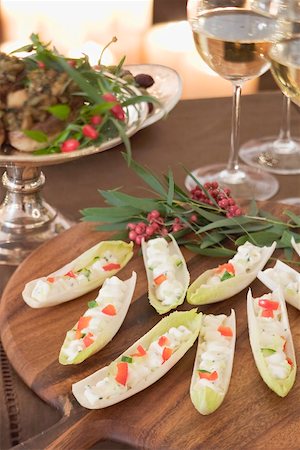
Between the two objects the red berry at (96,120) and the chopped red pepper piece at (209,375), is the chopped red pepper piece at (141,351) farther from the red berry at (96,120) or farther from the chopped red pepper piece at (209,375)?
the red berry at (96,120)

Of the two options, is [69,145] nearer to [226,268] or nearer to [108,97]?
[108,97]

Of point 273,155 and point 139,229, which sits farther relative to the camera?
point 273,155

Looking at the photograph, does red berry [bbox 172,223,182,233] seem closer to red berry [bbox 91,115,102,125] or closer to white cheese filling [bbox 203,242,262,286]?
white cheese filling [bbox 203,242,262,286]

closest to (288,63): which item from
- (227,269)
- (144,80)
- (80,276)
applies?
(144,80)

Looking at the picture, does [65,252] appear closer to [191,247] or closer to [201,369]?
[191,247]

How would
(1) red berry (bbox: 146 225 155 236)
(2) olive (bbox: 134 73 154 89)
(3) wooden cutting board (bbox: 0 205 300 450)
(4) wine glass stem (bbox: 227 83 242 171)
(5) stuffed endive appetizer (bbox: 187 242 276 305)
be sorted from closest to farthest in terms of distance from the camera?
1. (3) wooden cutting board (bbox: 0 205 300 450)
2. (5) stuffed endive appetizer (bbox: 187 242 276 305)
3. (1) red berry (bbox: 146 225 155 236)
4. (2) olive (bbox: 134 73 154 89)
5. (4) wine glass stem (bbox: 227 83 242 171)

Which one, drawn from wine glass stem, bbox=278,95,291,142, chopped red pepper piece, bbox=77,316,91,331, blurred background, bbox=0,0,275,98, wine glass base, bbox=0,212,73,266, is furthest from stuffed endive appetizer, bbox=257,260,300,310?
blurred background, bbox=0,0,275,98
